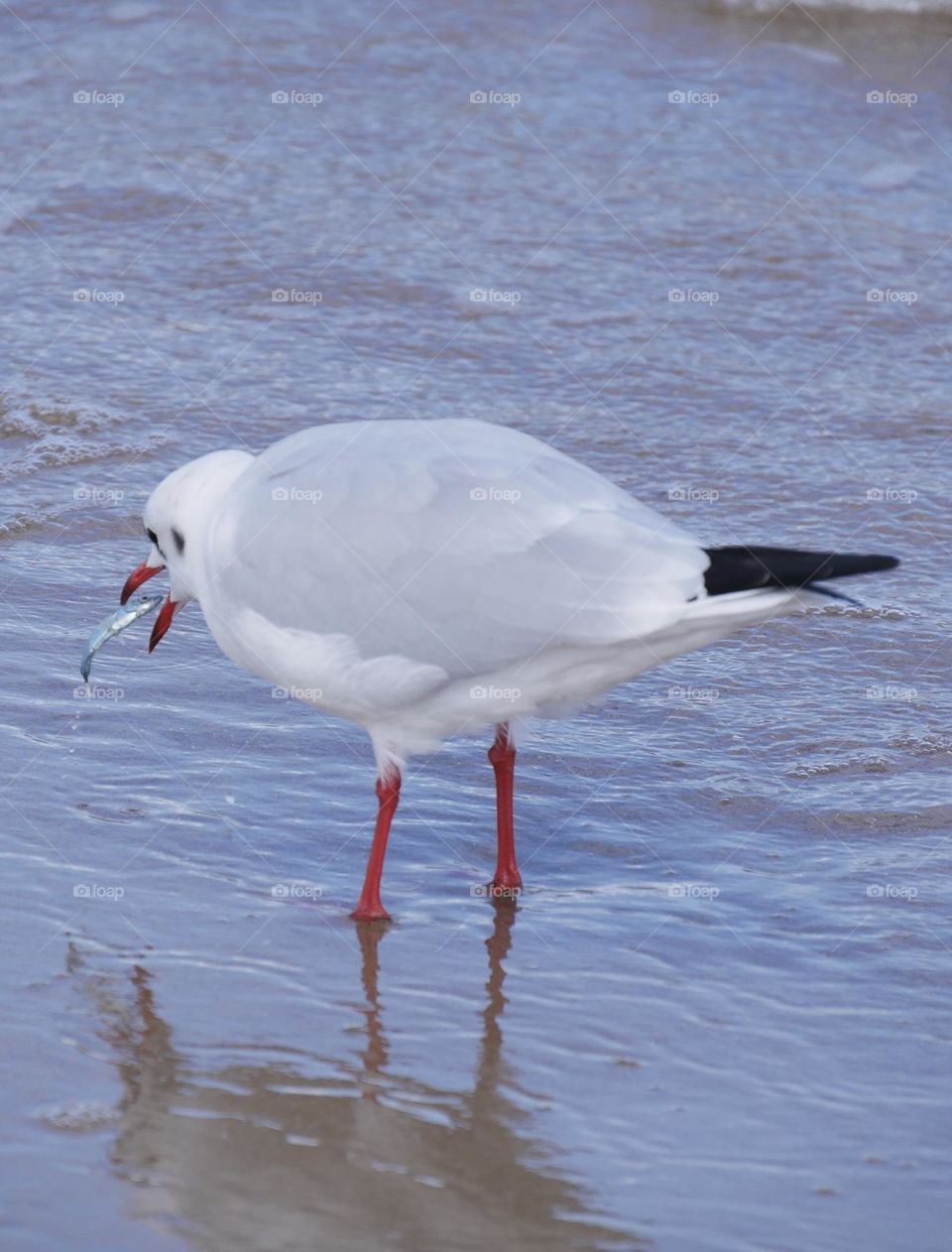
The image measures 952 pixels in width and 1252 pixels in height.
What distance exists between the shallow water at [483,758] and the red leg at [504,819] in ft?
0.25

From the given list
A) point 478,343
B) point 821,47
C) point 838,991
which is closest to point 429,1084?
point 838,991

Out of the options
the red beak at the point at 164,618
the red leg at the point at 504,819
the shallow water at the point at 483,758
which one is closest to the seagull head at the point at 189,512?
the red beak at the point at 164,618

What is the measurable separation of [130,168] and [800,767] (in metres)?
6.84

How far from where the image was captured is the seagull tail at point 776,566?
3.85 meters

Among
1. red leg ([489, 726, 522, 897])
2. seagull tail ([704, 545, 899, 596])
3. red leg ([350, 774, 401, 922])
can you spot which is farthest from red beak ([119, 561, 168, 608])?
seagull tail ([704, 545, 899, 596])

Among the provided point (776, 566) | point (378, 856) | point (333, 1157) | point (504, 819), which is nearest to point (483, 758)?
point (504, 819)

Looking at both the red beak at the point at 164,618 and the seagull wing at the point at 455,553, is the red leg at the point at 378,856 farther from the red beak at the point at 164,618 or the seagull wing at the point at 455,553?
the red beak at the point at 164,618

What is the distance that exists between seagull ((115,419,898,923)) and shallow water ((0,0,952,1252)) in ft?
1.42

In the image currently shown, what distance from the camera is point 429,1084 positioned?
355 cm

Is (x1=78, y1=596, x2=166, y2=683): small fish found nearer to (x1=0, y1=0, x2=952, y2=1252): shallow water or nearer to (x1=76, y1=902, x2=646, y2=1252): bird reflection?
(x1=0, y1=0, x2=952, y2=1252): shallow water

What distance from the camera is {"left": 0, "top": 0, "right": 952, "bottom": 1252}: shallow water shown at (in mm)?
3273

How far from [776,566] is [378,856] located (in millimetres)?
1194

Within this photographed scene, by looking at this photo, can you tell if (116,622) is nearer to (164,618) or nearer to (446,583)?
(164,618)

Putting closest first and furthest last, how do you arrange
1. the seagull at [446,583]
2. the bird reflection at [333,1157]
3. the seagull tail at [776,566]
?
the bird reflection at [333,1157], the seagull tail at [776,566], the seagull at [446,583]
